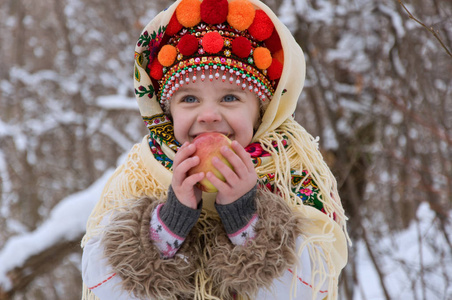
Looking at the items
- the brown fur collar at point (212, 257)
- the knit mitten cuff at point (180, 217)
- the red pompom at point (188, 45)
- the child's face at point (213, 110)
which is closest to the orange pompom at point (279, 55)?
the child's face at point (213, 110)

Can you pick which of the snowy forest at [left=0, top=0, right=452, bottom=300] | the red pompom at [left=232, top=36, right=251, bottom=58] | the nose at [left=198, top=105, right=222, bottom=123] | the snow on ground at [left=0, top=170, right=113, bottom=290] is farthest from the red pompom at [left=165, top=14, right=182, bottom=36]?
the snow on ground at [left=0, top=170, right=113, bottom=290]

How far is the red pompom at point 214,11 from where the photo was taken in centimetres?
143

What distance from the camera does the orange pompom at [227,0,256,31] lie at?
4.73 ft

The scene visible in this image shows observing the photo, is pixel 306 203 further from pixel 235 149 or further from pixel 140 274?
pixel 140 274

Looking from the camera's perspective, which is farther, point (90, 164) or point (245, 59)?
point (90, 164)

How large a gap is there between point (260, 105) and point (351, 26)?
308 centimetres

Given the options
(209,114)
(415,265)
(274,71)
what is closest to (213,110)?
(209,114)

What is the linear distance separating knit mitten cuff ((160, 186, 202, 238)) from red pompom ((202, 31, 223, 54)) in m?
0.50

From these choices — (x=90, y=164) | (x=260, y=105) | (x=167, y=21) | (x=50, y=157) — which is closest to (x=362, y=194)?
(x=260, y=105)

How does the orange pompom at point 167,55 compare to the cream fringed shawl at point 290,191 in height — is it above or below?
above

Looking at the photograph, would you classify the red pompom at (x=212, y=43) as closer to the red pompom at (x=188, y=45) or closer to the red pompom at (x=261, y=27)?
the red pompom at (x=188, y=45)

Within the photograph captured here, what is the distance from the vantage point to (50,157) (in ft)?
27.2

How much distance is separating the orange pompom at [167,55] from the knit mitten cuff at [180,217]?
511mm

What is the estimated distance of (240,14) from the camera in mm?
1442
